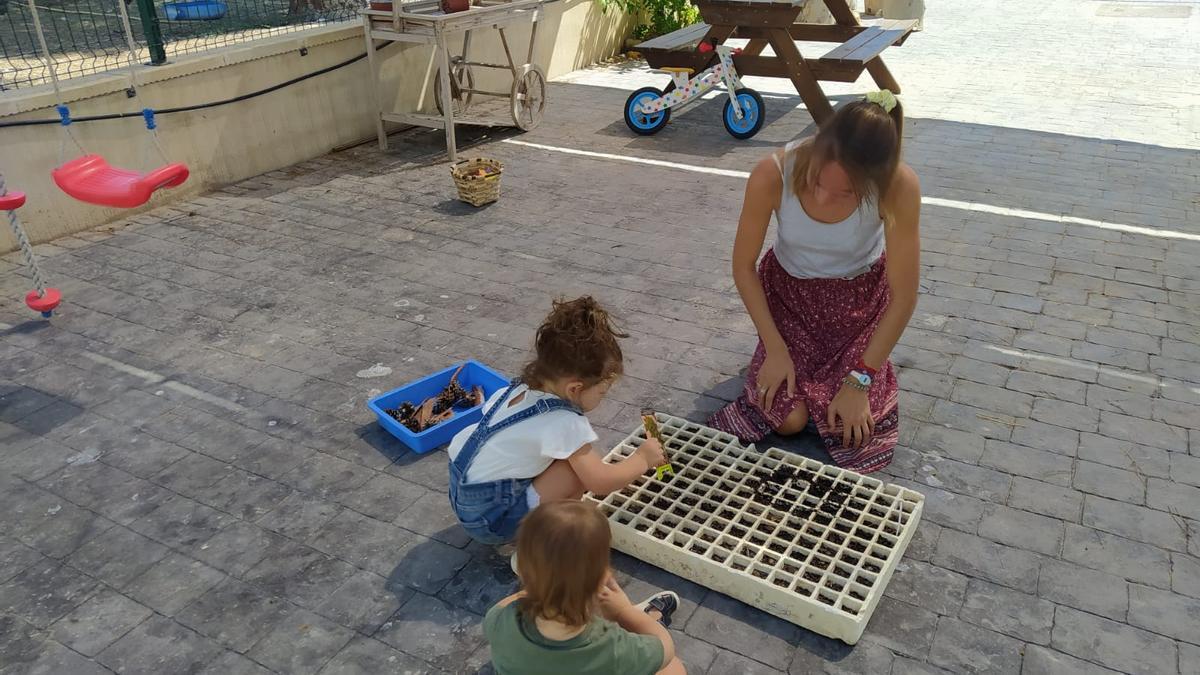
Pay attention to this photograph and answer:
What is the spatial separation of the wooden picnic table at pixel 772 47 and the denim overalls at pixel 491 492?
559 cm

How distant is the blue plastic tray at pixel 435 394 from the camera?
3.31m

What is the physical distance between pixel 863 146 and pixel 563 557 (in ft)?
5.39

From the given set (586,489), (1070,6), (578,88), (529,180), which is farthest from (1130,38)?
(586,489)

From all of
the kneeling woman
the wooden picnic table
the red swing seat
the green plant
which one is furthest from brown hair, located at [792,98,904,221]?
the green plant

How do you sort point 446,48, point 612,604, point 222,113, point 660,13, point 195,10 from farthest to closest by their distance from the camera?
point 660,13 < point 446,48 < point 195,10 < point 222,113 < point 612,604

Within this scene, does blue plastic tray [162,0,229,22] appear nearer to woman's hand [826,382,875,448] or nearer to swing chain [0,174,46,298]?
swing chain [0,174,46,298]

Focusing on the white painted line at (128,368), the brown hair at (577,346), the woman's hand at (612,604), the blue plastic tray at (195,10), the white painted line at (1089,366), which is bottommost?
the white painted line at (1089,366)

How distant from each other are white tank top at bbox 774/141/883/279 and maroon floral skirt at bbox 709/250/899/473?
0.05m

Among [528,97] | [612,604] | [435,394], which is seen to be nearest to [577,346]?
[612,604]

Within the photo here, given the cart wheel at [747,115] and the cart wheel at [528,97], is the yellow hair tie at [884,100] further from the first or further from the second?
the cart wheel at [528,97]

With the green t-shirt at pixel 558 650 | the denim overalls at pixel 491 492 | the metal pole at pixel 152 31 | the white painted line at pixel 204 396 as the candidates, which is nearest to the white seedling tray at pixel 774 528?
the denim overalls at pixel 491 492

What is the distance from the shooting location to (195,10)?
6500mm

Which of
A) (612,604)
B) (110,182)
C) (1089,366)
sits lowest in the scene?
(1089,366)

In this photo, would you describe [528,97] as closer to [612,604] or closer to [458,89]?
[458,89]
